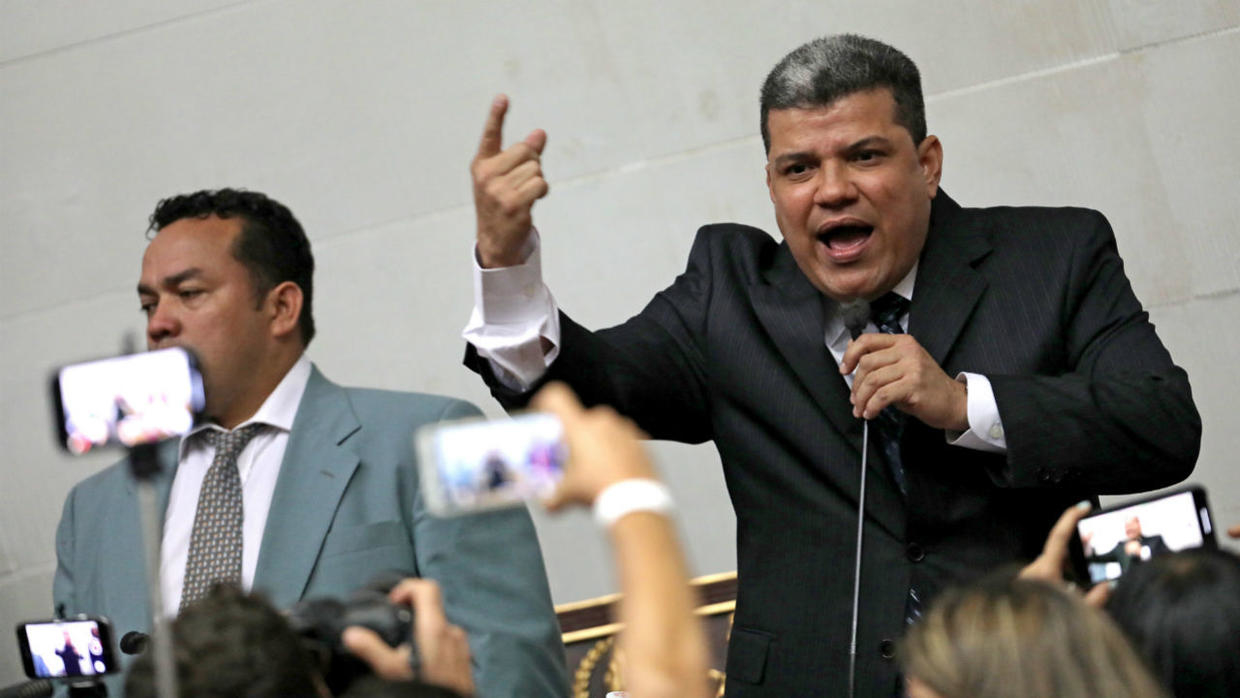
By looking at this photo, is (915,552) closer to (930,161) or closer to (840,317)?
(840,317)

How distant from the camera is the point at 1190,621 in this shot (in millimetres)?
1423

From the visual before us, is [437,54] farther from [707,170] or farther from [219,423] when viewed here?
[219,423]

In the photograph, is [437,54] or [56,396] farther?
[437,54]

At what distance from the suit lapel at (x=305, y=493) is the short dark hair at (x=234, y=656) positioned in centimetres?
90

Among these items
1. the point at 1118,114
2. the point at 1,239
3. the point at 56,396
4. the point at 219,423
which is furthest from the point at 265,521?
the point at 1118,114

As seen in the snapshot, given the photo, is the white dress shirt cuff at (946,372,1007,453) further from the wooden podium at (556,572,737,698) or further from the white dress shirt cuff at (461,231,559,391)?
the wooden podium at (556,572,737,698)

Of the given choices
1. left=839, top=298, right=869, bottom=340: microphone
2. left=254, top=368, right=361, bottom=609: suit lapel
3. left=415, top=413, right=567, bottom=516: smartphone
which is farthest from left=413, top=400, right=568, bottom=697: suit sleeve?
left=415, top=413, right=567, bottom=516: smartphone

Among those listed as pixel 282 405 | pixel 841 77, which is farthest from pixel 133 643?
pixel 841 77

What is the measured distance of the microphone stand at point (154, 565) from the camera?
1187 mm

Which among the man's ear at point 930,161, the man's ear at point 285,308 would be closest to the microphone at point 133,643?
the man's ear at point 285,308

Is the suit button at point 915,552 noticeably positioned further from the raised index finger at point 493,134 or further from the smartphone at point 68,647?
the smartphone at point 68,647

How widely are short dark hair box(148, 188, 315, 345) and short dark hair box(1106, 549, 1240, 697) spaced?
149 centimetres

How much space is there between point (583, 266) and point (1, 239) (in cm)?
131

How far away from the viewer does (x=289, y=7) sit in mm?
3600
